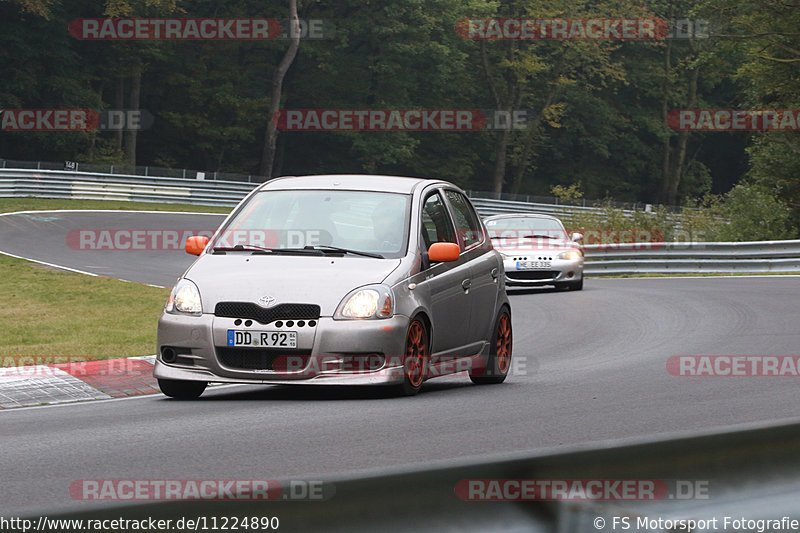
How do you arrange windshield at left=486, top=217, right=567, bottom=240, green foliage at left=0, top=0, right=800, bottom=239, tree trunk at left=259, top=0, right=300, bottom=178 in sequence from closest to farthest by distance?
windshield at left=486, top=217, right=567, bottom=240
green foliage at left=0, top=0, right=800, bottom=239
tree trunk at left=259, top=0, right=300, bottom=178

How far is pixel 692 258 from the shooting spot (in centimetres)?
2917

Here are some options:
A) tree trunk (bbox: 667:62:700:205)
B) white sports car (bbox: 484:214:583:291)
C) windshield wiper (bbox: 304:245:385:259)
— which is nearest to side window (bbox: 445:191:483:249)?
windshield wiper (bbox: 304:245:385:259)

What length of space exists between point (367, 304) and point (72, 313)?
29.1ft

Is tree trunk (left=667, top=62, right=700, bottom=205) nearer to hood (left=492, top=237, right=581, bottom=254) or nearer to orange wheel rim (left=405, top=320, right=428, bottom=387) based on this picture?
hood (left=492, top=237, right=581, bottom=254)

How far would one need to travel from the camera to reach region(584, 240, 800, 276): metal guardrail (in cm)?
2794

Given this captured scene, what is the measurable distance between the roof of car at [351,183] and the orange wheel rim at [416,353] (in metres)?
1.34

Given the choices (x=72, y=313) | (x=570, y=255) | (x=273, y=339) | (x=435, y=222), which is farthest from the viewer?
(x=570, y=255)

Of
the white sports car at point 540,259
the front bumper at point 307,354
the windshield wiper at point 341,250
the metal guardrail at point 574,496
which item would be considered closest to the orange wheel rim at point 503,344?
the windshield wiper at point 341,250

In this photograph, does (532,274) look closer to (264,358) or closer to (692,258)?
(692,258)

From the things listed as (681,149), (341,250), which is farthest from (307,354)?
(681,149)

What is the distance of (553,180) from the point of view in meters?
89.6

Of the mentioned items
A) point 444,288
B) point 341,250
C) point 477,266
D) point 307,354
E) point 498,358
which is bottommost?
point 498,358

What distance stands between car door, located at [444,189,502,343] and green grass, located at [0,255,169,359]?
3365 mm

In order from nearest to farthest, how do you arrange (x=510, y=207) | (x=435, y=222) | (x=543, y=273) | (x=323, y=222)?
(x=323, y=222)
(x=435, y=222)
(x=543, y=273)
(x=510, y=207)
